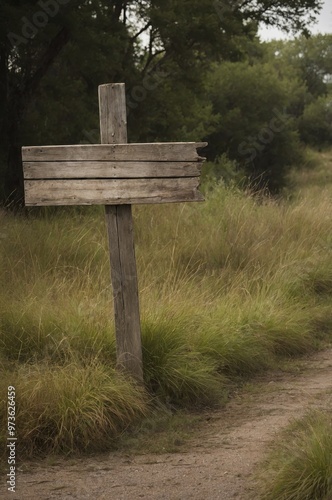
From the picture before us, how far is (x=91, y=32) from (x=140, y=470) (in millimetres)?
10963

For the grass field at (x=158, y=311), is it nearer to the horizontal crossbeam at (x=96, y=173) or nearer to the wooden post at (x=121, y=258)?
the wooden post at (x=121, y=258)

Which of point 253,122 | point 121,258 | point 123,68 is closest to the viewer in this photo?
point 121,258

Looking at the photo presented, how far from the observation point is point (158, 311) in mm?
6121

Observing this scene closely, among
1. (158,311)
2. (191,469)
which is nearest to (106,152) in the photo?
(158,311)

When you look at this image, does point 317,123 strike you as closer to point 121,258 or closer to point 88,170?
point 121,258

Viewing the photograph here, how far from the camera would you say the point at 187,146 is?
5.31 m

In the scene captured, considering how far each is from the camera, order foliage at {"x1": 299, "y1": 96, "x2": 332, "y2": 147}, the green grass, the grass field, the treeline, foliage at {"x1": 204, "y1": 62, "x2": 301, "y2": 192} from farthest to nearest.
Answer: foliage at {"x1": 299, "y1": 96, "x2": 332, "y2": 147} < foliage at {"x1": 204, "y1": 62, "x2": 301, "y2": 192} < the treeline < the grass field < the green grass

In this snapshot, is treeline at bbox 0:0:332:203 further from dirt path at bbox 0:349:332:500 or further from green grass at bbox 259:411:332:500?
green grass at bbox 259:411:332:500

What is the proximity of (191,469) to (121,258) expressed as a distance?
1476mm

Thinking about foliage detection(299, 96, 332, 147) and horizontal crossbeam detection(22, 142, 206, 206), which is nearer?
horizontal crossbeam detection(22, 142, 206, 206)

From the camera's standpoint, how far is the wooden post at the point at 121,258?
5.33m

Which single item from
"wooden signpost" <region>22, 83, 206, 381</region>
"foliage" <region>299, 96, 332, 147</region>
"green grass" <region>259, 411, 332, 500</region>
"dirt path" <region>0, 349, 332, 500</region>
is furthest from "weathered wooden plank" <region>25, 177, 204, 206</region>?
"foliage" <region>299, 96, 332, 147</region>

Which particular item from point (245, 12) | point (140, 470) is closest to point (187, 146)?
point (140, 470)

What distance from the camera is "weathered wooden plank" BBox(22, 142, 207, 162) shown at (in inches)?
206
